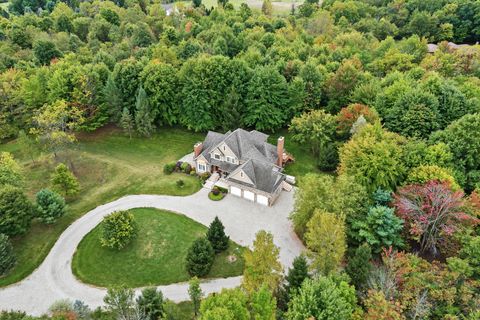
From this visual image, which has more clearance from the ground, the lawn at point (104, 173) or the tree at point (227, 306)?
the tree at point (227, 306)

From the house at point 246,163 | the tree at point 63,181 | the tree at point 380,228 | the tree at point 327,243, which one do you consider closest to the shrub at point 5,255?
the tree at point 63,181

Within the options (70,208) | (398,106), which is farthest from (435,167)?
(70,208)

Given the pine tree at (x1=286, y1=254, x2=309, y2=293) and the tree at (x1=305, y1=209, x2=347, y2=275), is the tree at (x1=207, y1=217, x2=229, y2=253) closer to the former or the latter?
the pine tree at (x1=286, y1=254, x2=309, y2=293)

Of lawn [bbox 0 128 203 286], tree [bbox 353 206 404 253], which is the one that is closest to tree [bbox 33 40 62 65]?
lawn [bbox 0 128 203 286]

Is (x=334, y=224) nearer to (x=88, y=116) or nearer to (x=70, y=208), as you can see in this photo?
(x=70, y=208)

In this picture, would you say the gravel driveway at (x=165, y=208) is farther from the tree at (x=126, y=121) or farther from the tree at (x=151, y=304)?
the tree at (x=126, y=121)
